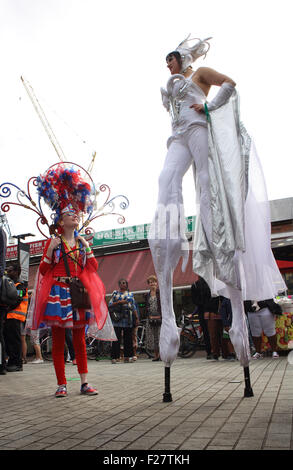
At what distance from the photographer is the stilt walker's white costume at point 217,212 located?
123 inches

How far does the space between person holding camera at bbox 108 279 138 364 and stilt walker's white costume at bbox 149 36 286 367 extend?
624 centimetres

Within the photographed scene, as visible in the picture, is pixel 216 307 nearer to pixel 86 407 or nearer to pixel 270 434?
pixel 86 407

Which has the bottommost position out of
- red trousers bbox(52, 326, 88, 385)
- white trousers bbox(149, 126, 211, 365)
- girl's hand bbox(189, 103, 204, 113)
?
red trousers bbox(52, 326, 88, 385)

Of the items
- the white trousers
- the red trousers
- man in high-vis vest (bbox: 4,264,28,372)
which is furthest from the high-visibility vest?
the white trousers

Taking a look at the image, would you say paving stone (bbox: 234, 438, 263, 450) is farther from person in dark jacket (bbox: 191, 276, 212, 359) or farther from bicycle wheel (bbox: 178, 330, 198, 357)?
bicycle wheel (bbox: 178, 330, 198, 357)

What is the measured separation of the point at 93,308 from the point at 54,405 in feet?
3.46

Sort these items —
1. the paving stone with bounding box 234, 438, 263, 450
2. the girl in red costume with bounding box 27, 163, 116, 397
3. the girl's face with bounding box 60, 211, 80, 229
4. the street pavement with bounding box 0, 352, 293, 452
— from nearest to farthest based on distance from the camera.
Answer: the paving stone with bounding box 234, 438, 263, 450 → the street pavement with bounding box 0, 352, 293, 452 → the girl in red costume with bounding box 27, 163, 116, 397 → the girl's face with bounding box 60, 211, 80, 229

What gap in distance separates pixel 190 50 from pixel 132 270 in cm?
1270

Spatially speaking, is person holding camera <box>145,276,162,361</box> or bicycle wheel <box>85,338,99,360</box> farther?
bicycle wheel <box>85,338,99,360</box>

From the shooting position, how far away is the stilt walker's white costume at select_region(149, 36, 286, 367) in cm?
311

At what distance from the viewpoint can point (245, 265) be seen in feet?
11.0

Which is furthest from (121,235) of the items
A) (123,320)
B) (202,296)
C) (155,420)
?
(155,420)

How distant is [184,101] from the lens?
3.45 meters

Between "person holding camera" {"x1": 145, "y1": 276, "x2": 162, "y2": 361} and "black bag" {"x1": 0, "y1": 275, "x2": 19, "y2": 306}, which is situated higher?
"black bag" {"x1": 0, "y1": 275, "x2": 19, "y2": 306}
